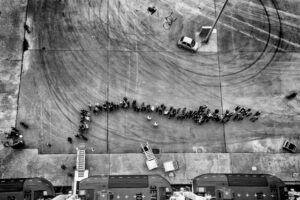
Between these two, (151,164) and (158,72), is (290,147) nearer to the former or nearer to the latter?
(151,164)

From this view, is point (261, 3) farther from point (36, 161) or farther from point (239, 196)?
point (36, 161)

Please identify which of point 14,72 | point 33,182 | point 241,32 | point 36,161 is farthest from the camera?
point 241,32

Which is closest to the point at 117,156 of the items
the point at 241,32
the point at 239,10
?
the point at 241,32

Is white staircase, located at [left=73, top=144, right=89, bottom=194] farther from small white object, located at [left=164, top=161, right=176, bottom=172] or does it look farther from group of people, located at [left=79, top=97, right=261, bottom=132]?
small white object, located at [left=164, top=161, right=176, bottom=172]

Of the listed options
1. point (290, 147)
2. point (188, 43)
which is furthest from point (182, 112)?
point (290, 147)

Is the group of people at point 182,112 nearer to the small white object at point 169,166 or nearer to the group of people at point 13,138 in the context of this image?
the small white object at point 169,166

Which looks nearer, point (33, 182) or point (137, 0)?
point (33, 182)
